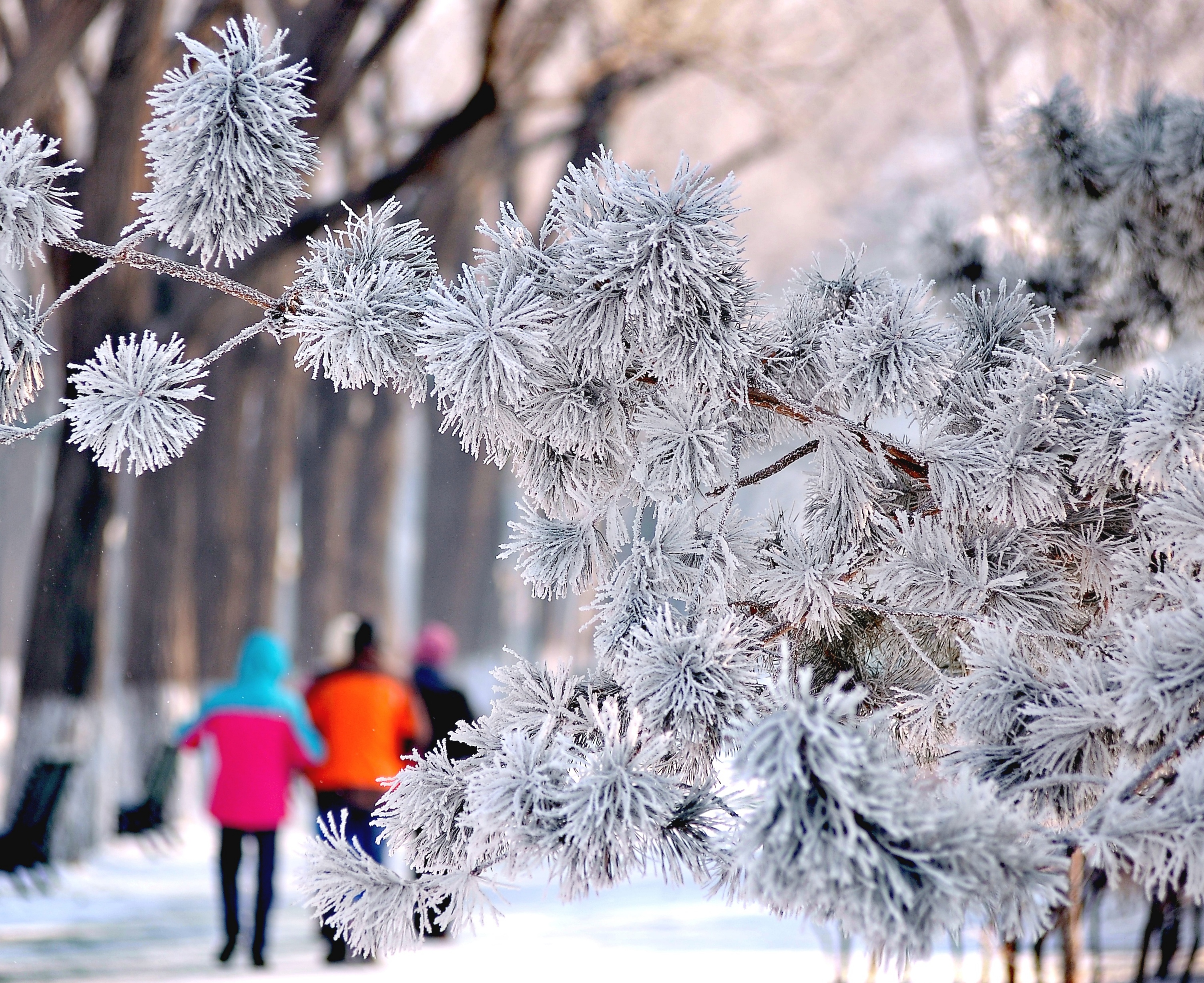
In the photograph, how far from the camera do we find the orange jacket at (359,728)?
7.30 meters

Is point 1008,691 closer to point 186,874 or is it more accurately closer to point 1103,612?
point 1103,612

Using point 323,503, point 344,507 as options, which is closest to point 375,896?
point 323,503

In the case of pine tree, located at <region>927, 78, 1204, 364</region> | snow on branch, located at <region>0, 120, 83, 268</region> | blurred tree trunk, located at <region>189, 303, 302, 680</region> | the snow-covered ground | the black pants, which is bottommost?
the snow-covered ground

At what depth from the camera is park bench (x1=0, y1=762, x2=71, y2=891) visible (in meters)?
8.23

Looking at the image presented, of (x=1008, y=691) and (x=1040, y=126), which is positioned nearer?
(x=1008, y=691)

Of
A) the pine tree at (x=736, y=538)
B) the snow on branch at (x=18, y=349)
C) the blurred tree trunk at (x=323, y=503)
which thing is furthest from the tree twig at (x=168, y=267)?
the blurred tree trunk at (x=323, y=503)

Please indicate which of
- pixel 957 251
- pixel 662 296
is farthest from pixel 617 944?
pixel 662 296

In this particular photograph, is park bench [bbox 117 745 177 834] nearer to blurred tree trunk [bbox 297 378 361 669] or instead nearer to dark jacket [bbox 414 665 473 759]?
blurred tree trunk [bbox 297 378 361 669]

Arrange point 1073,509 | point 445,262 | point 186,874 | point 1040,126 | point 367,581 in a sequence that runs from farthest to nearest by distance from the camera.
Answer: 1. point 367,581
2. point 445,262
3. point 186,874
4. point 1040,126
5. point 1073,509

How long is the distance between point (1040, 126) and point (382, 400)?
43.3 feet

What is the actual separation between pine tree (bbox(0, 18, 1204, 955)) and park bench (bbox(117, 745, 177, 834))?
31.6 feet

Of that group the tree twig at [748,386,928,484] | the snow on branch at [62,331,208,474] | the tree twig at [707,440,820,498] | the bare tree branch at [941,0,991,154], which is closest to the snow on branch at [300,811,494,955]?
the snow on branch at [62,331,208,474]

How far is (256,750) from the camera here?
23.8 ft

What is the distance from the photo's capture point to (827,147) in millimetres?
19094
